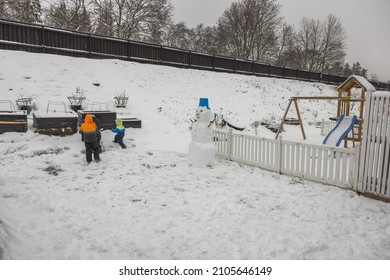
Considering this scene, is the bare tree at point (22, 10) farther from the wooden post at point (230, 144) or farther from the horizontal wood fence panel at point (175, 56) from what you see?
the wooden post at point (230, 144)

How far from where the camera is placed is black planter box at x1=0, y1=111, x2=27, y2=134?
27.0 ft

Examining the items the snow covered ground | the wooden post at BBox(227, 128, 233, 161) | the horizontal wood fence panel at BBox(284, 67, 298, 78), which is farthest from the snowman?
the horizontal wood fence panel at BBox(284, 67, 298, 78)

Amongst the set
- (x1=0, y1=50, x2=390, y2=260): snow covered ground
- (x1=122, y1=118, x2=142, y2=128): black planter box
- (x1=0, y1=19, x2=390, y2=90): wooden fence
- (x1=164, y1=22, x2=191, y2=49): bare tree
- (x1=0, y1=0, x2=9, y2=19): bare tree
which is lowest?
(x1=0, y1=50, x2=390, y2=260): snow covered ground

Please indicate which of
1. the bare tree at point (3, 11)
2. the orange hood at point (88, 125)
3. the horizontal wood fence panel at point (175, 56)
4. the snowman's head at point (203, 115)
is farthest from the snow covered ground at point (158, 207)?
the bare tree at point (3, 11)

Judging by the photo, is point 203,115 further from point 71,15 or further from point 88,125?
point 71,15

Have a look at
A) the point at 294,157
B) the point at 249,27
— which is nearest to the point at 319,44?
the point at 249,27

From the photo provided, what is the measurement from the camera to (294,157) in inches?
272

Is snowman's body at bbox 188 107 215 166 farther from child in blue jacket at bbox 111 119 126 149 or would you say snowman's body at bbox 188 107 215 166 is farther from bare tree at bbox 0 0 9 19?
bare tree at bbox 0 0 9 19

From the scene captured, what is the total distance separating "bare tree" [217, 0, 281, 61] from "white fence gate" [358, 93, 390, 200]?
28955 millimetres

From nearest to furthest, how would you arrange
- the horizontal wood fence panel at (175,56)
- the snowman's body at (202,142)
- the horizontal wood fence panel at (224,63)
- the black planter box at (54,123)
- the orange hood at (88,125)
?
1. the orange hood at (88,125)
2. the snowman's body at (202,142)
3. the black planter box at (54,123)
4. the horizontal wood fence panel at (175,56)
5. the horizontal wood fence panel at (224,63)

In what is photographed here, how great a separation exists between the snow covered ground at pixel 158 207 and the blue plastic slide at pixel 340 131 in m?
3.82

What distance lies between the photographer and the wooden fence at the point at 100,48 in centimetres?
1333

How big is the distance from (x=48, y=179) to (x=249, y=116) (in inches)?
483
